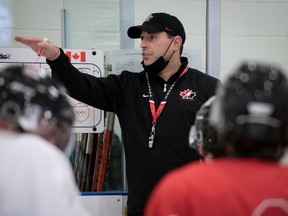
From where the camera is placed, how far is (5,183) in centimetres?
104

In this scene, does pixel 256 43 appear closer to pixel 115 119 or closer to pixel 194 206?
pixel 115 119

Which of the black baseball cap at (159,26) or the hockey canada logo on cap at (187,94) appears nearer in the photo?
the hockey canada logo on cap at (187,94)

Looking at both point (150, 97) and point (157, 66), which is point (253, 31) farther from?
point (150, 97)

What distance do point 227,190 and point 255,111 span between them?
19 cm

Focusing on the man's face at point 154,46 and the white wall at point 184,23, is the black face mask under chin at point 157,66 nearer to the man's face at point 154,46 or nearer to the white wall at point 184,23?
the man's face at point 154,46

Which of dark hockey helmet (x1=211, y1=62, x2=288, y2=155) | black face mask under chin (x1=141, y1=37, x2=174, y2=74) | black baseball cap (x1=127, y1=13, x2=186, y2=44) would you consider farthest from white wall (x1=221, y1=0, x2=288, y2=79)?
dark hockey helmet (x1=211, y1=62, x2=288, y2=155)

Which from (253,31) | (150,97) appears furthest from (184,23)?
(150,97)

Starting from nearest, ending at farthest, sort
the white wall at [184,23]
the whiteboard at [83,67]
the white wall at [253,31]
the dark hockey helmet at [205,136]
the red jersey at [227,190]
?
the red jersey at [227,190] < the dark hockey helmet at [205,136] < the whiteboard at [83,67] < the white wall at [184,23] < the white wall at [253,31]

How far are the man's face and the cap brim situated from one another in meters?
0.03

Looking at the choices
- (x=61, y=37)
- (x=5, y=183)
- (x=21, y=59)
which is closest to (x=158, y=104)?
(x=21, y=59)

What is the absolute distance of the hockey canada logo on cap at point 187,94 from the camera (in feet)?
8.36

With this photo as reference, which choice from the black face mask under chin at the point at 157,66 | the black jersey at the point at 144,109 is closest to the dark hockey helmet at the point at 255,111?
the black jersey at the point at 144,109

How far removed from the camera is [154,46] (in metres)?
2.66

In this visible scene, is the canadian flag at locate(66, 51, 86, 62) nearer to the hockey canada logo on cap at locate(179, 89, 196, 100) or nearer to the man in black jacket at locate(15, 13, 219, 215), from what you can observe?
the man in black jacket at locate(15, 13, 219, 215)
